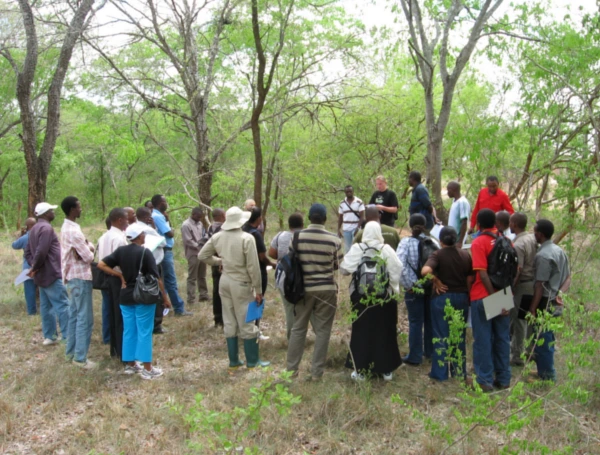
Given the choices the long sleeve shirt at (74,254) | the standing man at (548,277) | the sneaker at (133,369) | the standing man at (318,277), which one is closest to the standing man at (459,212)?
the standing man at (548,277)

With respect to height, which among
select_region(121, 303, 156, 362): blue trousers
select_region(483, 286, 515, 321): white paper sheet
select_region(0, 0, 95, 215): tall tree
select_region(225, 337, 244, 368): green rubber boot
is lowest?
select_region(225, 337, 244, 368): green rubber boot

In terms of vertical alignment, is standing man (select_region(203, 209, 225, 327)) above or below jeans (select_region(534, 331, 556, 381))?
above

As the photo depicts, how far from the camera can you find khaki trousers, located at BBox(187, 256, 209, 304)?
9008mm

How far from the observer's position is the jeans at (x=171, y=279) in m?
8.20

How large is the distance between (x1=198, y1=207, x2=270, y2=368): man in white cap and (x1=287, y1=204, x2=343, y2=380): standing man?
2.26 feet

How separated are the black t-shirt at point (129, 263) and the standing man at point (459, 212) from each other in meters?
4.43

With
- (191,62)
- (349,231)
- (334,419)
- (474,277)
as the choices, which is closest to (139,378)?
(334,419)

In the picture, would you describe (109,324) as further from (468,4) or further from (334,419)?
(468,4)

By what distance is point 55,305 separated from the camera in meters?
6.99

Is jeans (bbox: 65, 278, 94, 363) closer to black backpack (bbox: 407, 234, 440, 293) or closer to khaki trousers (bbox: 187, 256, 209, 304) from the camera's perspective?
khaki trousers (bbox: 187, 256, 209, 304)

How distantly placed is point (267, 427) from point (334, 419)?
25.0 inches

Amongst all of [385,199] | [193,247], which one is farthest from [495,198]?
[193,247]

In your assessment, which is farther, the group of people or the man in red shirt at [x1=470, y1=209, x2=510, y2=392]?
the group of people

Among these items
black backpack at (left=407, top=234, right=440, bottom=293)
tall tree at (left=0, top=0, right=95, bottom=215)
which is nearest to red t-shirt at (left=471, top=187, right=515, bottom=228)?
black backpack at (left=407, top=234, right=440, bottom=293)
